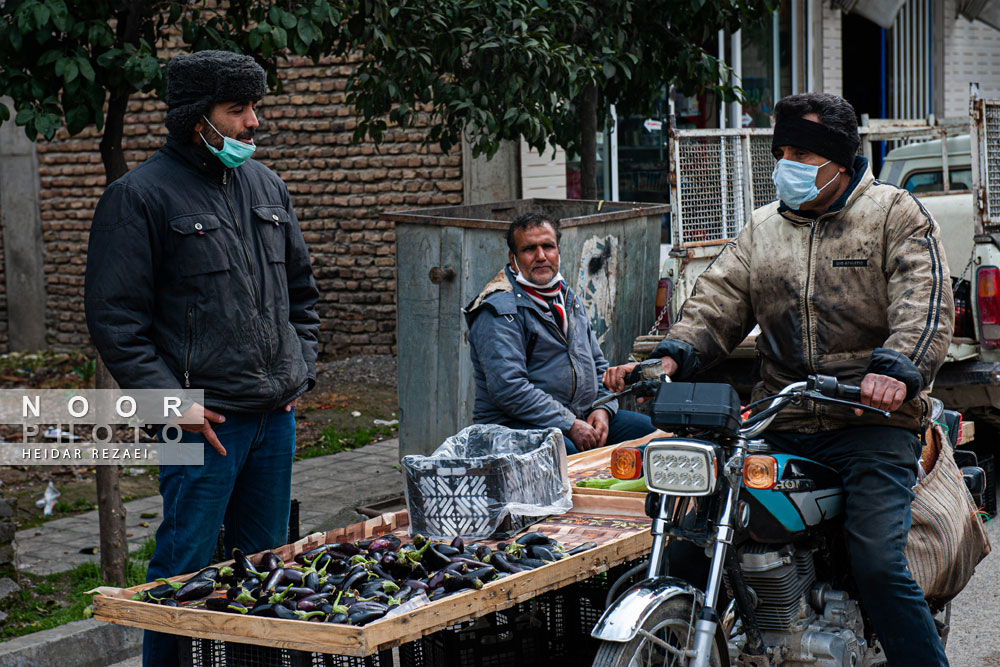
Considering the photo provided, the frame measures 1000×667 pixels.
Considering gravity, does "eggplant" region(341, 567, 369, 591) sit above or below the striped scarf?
below

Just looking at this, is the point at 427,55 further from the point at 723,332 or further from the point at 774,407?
the point at 774,407

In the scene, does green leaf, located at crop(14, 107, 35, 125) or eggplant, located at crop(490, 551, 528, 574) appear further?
green leaf, located at crop(14, 107, 35, 125)

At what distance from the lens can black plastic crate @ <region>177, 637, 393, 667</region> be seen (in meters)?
3.16

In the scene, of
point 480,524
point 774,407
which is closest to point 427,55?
point 480,524

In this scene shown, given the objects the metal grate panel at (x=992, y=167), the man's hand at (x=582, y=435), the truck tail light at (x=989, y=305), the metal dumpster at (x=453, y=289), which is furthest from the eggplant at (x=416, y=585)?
the metal grate panel at (x=992, y=167)

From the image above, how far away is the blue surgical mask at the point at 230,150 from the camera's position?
377cm

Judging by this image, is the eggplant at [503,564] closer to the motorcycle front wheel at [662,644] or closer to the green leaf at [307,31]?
the motorcycle front wheel at [662,644]

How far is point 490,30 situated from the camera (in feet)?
21.2

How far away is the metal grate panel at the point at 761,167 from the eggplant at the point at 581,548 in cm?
485

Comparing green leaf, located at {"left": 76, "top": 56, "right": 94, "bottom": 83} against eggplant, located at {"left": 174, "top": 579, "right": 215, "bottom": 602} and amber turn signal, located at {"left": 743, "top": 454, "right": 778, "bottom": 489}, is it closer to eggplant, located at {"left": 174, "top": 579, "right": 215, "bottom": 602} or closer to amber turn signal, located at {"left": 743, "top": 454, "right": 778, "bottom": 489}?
eggplant, located at {"left": 174, "top": 579, "right": 215, "bottom": 602}

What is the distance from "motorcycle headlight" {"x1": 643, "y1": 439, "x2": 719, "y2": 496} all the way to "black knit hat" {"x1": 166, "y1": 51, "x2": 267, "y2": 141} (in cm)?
179

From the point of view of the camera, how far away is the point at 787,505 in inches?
134

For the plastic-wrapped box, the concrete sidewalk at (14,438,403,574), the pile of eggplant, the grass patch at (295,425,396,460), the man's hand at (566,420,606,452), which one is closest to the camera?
the pile of eggplant

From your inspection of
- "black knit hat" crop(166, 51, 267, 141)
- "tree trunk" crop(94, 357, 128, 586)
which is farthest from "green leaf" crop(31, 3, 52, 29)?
"tree trunk" crop(94, 357, 128, 586)
